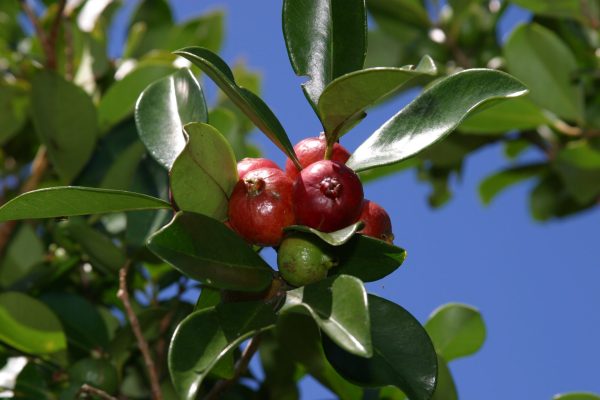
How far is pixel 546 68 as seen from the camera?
2.63m

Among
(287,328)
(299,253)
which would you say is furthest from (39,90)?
(299,253)

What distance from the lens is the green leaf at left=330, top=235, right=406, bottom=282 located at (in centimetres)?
117

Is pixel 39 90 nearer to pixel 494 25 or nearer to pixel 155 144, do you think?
pixel 155 144

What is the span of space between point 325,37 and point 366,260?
1.16 ft

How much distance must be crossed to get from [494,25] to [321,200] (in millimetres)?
2171

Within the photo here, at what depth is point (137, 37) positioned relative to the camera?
2.74m

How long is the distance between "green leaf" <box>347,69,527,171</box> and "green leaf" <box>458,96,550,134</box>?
1.53 meters

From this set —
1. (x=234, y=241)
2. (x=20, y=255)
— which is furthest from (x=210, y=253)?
(x=20, y=255)

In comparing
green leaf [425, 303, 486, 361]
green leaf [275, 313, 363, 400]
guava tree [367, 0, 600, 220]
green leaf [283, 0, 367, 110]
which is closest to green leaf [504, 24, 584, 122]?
guava tree [367, 0, 600, 220]

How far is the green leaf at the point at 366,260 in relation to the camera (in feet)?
3.84

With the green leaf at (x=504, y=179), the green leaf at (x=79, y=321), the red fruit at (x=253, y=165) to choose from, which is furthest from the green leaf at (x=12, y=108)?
the green leaf at (x=504, y=179)

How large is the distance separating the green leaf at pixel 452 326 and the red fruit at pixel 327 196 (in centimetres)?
75

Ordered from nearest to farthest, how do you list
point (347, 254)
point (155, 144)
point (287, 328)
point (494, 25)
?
point (347, 254) < point (155, 144) < point (287, 328) < point (494, 25)

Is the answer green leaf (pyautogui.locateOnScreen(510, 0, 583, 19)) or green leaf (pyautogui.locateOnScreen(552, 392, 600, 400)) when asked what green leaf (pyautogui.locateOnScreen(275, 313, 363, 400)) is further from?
green leaf (pyautogui.locateOnScreen(510, 0, 583, 19))
